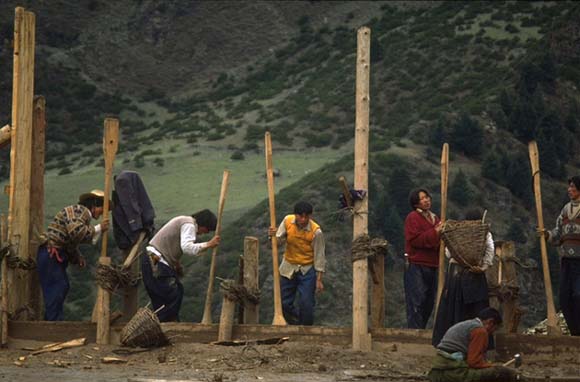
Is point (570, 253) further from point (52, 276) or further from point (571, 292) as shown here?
point (52, 276)

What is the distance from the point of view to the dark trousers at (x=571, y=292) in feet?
49.7

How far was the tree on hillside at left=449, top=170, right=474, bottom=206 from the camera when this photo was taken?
1724 inches

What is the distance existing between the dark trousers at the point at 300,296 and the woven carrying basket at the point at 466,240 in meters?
1.84

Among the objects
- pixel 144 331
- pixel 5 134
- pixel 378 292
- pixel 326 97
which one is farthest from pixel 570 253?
pixel 326 97

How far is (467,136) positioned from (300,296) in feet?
111

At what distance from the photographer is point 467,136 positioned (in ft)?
162

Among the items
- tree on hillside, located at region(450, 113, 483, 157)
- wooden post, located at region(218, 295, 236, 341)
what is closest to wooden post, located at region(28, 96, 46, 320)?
wooden post, located at region(218, 295, 236, 341)

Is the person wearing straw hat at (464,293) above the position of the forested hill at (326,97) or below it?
below

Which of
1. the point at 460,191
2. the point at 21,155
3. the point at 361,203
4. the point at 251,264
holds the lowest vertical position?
the point at 251,264

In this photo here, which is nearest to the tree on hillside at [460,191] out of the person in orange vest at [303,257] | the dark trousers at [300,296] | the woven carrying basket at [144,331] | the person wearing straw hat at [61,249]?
the dark trousers at [300,296]

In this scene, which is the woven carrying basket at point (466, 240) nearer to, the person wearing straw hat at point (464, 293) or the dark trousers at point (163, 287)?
the person wearing straw hat at point (464, 293)

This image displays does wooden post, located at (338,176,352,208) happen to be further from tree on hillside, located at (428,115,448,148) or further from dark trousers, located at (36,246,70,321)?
tree on hillside, located at (428,115,448,148)

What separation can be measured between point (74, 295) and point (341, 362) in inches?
1092

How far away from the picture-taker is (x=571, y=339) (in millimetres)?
14781
